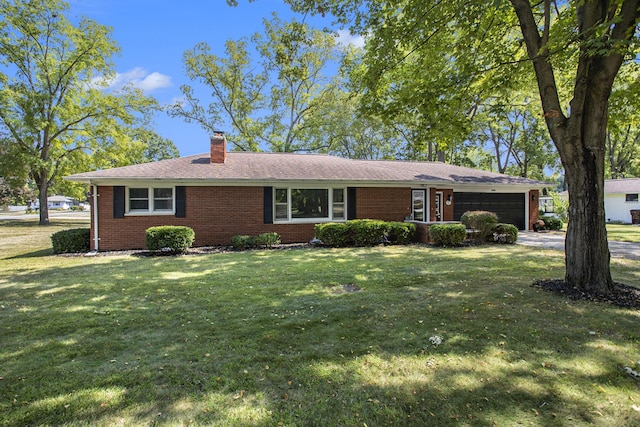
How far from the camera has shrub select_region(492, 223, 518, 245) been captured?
1230 cm

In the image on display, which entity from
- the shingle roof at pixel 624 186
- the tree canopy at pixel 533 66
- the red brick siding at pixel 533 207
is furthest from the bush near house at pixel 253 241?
the shingle roof at pixel 624 186

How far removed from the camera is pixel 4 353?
347 centimetres

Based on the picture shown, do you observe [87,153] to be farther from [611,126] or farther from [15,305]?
[611,126]

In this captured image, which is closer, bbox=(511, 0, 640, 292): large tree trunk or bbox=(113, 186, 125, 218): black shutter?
bbox=(511, 0, 640, 292): large tree trunk

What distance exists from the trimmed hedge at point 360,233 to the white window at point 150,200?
18.2 ft

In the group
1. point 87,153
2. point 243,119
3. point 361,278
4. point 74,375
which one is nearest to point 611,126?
point 361,278

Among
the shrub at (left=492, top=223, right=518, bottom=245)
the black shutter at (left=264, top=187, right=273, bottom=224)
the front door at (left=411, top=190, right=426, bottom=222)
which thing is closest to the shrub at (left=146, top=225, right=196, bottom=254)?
the black shutter at (left=264, top=187, right=273, bottom=224)

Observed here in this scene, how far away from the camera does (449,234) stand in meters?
11.5

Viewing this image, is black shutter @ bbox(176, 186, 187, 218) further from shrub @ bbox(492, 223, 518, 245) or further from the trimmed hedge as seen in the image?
shrub @ bbox(492, 223, 518, 245)

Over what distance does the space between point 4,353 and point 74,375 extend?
1154 millimetres

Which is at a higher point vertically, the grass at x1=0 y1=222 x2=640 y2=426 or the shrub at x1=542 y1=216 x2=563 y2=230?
the shrub at x1=542 y1=216 x2=563 y2=230

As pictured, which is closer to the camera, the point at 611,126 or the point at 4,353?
the point at 4,353

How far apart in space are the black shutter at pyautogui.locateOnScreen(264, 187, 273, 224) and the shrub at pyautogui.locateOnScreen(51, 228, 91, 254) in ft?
20.2

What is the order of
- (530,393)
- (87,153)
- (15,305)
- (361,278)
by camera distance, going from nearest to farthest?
(530,393) → (15,305) → (361,278) → (87,153)
